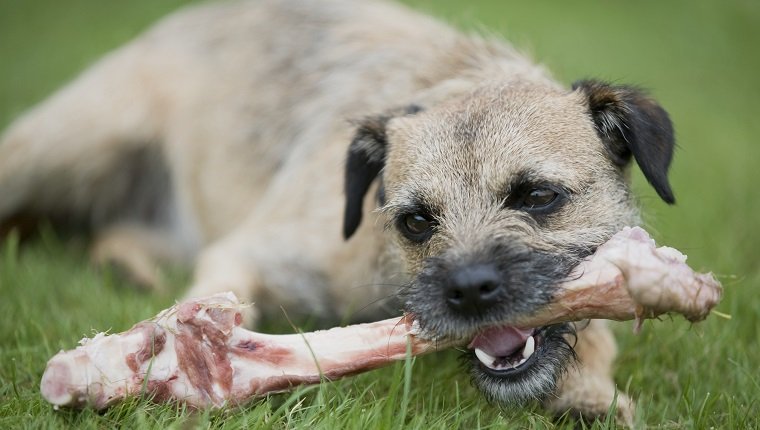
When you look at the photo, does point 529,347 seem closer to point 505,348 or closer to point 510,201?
point 505,348

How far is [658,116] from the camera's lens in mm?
3529

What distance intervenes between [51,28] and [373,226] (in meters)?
9.97

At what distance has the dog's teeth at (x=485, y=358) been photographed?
308 centimetres

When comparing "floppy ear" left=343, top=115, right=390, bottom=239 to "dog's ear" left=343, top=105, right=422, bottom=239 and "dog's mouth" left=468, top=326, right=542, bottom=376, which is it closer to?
"dog's ear" left=343, top=105, right=422, bottom=239

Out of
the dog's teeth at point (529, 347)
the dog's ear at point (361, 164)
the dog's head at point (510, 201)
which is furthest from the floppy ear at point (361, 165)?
the dog's teeth at point (529, 347)

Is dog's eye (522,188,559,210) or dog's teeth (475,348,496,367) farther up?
dog's eye (522,188,559,210)

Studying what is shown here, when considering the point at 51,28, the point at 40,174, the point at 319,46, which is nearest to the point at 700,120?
the point at 319,46

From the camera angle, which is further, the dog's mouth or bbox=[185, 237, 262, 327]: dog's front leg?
bbox=[185, 237, 262, 327]: dog's front leg

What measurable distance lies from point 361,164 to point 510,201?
92 cm

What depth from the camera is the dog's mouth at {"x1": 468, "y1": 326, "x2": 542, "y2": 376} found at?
306 centimetres

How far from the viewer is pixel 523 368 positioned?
304 cm

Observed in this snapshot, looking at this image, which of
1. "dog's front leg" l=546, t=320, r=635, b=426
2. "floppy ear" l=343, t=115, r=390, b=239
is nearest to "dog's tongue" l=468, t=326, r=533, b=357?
"dog's front leg" l=546, t=320, r=635, b=426

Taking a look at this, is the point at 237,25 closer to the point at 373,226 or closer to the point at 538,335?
the point at 373,226

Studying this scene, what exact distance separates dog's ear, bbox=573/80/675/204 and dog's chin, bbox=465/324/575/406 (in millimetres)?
791
